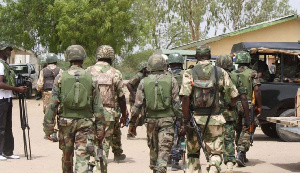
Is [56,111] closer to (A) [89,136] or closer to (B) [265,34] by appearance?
(A) [89,136]

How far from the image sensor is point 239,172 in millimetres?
9695

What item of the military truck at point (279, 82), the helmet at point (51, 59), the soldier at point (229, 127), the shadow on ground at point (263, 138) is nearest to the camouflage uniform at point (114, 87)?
the soldier at point (229, 127)

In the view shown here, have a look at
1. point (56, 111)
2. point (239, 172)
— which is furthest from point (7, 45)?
point (239, 172)

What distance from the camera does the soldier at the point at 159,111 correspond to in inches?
301

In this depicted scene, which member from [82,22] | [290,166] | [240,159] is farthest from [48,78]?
[82,22]

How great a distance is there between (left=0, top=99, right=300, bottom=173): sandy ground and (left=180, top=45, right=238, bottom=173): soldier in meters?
2.00

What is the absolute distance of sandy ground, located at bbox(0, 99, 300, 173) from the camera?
9.88 m

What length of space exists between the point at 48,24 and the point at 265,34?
12806 mm

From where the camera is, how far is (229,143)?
31.0ft

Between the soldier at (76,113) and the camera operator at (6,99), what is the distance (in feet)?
10.6

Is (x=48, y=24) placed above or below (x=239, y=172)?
above

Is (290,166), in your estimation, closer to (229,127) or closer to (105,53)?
(229,127)

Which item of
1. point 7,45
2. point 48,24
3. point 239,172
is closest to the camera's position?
point 239,172

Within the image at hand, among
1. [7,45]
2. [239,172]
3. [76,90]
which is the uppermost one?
[7,45]
